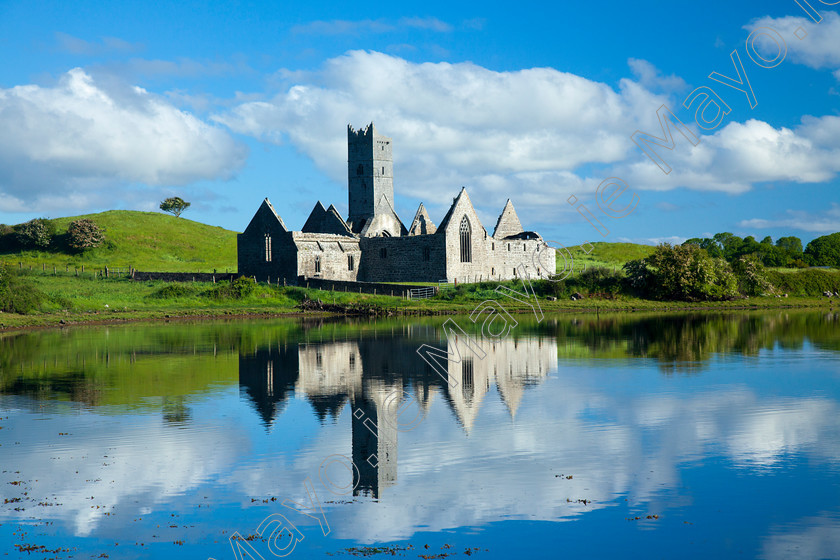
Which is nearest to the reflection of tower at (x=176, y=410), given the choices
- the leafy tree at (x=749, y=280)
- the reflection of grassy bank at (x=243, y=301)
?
the reflection of grassy bank at (x=243, y=301)

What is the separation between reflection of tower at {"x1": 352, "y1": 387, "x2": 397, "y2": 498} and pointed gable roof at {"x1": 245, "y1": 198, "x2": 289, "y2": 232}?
177 feet

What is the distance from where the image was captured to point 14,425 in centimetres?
1812

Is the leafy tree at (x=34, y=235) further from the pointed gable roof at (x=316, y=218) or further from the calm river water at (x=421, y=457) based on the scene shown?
the calm river water at (x=421, y=457)

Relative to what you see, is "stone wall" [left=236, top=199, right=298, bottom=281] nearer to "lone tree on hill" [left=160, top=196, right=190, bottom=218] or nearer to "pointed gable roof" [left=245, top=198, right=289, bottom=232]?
"pointed gable roof" [left=245, top=198, right=289, bottom=232]

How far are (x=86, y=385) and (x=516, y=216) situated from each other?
68594 mm

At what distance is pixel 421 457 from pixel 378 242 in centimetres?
6284

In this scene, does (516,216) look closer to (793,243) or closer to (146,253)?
(146,253)

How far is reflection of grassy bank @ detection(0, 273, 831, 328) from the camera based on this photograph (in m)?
55.2

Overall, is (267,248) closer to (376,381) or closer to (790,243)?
(376,381)

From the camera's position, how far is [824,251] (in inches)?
4569

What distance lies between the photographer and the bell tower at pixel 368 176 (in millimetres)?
86938

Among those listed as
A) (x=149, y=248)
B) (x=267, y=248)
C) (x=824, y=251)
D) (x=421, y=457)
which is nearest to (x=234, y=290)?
(x=267, y=248)

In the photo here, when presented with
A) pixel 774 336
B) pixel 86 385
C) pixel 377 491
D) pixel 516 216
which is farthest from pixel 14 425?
pixel 516 216

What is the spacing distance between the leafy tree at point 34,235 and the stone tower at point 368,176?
1521 inches
